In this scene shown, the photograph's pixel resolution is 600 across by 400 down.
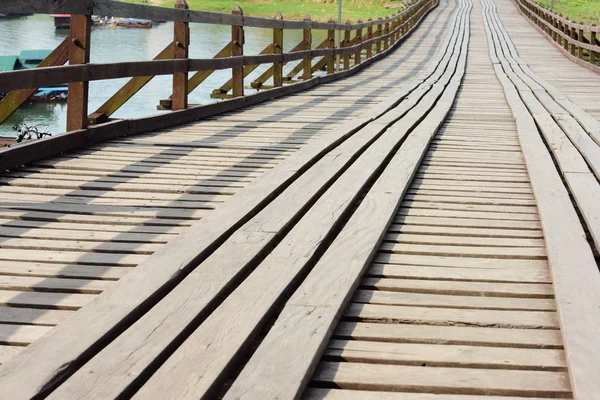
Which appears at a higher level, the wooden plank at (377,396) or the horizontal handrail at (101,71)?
the horizontal handrail at (101,71)

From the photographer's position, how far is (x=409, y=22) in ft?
118

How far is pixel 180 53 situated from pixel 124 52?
40317mm

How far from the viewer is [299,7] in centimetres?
8794

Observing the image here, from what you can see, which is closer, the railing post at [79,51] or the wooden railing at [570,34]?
the railing post at [79,51]

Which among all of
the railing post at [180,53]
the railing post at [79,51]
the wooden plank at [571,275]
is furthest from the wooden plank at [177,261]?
the railing post at [180,53]

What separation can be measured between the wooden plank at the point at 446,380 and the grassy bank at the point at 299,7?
244 ft

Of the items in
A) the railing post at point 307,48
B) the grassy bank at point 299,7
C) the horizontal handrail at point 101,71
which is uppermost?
the horizontal handrail at point 101,71

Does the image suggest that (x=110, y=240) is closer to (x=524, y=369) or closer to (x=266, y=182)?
(x=266, y=182)

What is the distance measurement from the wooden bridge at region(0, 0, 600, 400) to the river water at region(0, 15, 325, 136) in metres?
23.2

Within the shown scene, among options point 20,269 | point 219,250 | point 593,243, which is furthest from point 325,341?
point 593,243

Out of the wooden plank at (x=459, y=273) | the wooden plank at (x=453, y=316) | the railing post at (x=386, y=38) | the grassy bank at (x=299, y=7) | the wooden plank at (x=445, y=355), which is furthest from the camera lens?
the grassy bank at (x=299, y=7)

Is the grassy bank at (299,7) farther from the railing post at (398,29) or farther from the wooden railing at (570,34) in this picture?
the railing post at (398,29)

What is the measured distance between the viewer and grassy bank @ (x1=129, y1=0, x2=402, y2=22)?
7988cm

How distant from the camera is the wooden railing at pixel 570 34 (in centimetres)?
2089
